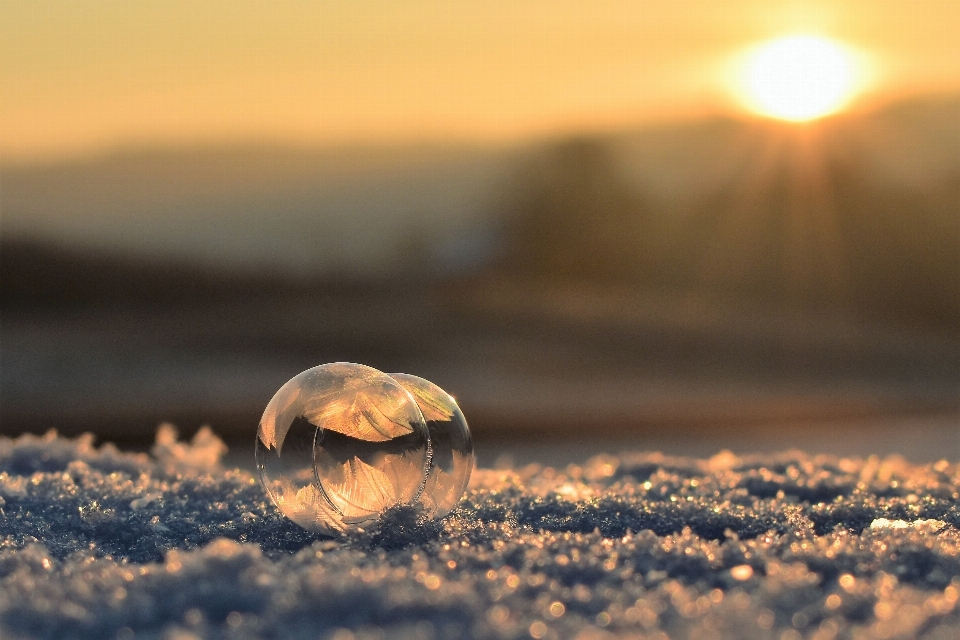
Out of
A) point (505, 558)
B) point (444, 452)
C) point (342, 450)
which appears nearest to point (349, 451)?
point (342, 450)

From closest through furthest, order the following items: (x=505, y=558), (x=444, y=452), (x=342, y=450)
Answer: (x=505, y=558)
(x=342, y=450)
(x=444, y=452)

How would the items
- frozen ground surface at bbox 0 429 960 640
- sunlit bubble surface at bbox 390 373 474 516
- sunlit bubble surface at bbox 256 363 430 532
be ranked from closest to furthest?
1. frozen ground surface at bbox 0 429 960 640
2. sunlit bubble surface at bbox 256 363 430 532
3. sunlit bubble surface at bbox 390 373 474 516

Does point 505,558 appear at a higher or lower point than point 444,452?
lower

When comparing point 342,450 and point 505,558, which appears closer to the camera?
point 505,558

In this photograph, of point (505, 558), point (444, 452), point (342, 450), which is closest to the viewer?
point (505, 558)

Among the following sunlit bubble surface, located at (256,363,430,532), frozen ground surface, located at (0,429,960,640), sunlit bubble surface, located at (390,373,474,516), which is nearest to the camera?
frozen ground surface, located at (0,429,960,640)

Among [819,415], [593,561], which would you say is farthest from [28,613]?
[819,415]

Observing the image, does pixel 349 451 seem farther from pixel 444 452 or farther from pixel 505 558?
pixel 505 558

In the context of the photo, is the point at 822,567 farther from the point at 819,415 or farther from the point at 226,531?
the point at 819,415
